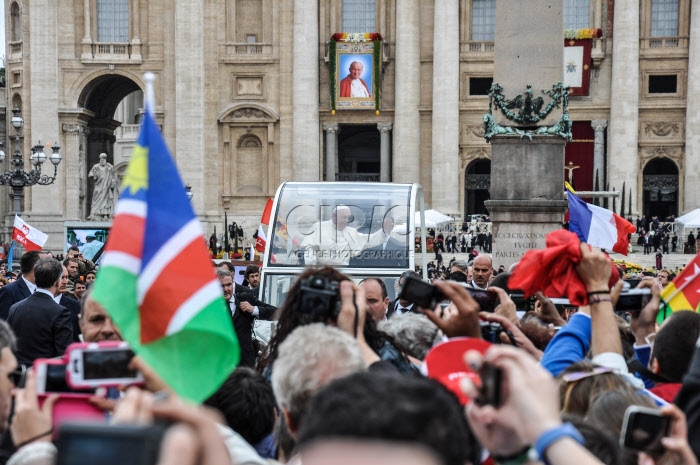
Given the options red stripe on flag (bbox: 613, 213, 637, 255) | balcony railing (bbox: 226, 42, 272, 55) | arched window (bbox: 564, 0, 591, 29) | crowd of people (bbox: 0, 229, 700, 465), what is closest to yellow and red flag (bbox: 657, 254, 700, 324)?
crowd of people (bbox: 0, 229, 700, 465)

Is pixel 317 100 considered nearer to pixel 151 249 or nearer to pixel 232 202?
pixel 232 202

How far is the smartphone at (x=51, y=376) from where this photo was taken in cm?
334

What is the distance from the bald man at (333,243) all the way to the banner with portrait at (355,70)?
34648 millimetres

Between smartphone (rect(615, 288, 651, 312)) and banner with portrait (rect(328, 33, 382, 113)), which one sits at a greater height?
banner with portrait (rect(328, 33, 382, 113))

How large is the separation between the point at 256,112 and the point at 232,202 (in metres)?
3.86

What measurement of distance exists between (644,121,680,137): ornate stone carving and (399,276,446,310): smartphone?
44896 mm

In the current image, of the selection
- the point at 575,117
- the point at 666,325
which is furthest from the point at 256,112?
the point at 666,325

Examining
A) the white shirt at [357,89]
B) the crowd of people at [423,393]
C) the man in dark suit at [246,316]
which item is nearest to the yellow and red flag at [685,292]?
the crowd of people at [423,393]

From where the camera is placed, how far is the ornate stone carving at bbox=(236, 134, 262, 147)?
1953 inches

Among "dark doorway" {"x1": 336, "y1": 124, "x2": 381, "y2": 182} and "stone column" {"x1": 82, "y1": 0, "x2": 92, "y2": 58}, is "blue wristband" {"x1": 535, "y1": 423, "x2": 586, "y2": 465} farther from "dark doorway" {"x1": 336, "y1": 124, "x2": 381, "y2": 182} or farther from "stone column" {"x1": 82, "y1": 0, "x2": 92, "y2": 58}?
"dark doorway" {"x1": 336, "y1": 124, "x2": 381, "y2": 182}

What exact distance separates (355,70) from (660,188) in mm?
13269

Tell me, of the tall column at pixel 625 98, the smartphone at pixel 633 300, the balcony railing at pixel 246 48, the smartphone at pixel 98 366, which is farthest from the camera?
the balcony railing at pixel 246 48

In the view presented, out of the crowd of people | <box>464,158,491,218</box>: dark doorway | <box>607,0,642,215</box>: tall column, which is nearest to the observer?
the crowd of people

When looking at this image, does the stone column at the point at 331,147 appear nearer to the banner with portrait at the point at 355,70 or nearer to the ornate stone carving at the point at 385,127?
the banner with portrait at the point at 355,70
